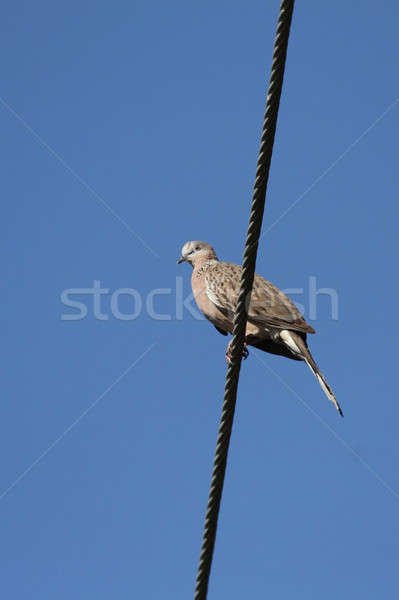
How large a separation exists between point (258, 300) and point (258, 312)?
0.18 m

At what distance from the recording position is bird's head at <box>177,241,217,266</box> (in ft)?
31.4

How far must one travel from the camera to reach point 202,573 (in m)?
3.92

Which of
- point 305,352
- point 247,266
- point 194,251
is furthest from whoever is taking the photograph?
point 194,251

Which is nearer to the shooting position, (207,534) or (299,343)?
(207,534)

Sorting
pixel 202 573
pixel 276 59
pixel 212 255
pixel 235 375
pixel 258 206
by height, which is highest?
pixel 212 255

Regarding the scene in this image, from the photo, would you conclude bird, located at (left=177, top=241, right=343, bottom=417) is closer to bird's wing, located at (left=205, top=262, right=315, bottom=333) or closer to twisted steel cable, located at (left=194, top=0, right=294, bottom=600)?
bird's wing, located at (left=205, top=262, right=315, bottom=333)

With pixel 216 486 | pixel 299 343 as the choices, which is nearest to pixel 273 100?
pixel 216 486

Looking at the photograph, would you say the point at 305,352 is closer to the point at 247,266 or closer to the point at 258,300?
the point at 258,300

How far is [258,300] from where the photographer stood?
7.95m

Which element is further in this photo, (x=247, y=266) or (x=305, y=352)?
(x=305, y=352)

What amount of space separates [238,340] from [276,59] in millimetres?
1399

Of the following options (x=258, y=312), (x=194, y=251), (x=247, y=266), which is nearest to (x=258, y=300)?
(x=258, y=312)

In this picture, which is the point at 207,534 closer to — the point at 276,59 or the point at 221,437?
the point at 221,437

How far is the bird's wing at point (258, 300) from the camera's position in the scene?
303 inches
